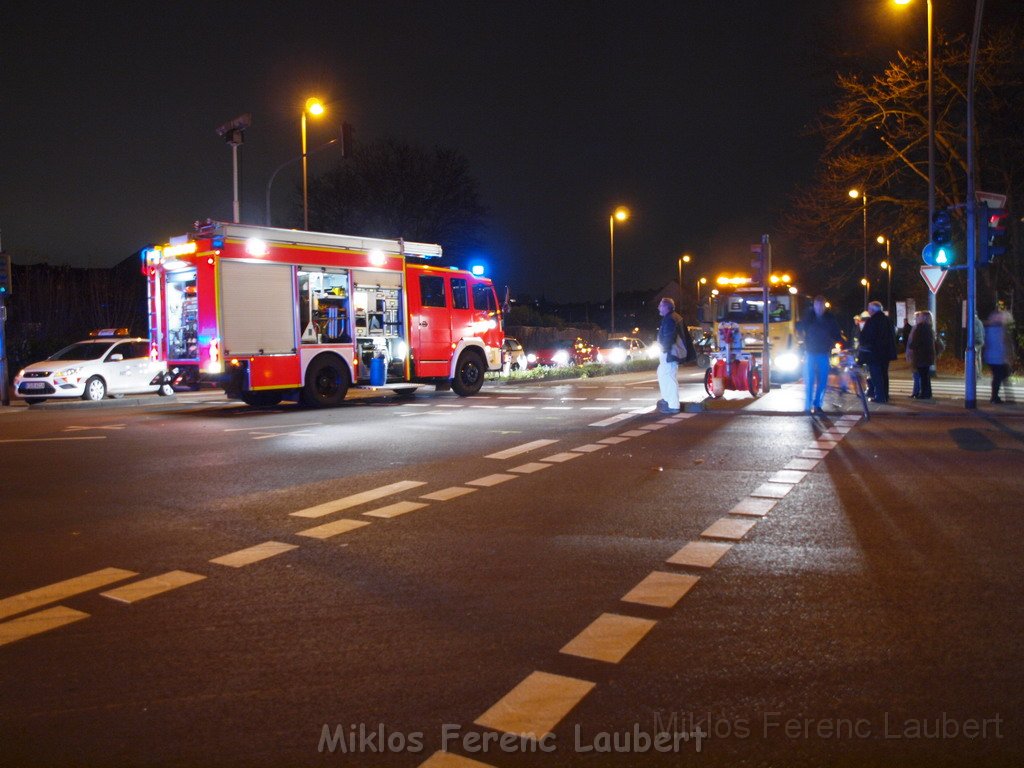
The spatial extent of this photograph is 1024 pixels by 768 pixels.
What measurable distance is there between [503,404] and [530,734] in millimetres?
15006

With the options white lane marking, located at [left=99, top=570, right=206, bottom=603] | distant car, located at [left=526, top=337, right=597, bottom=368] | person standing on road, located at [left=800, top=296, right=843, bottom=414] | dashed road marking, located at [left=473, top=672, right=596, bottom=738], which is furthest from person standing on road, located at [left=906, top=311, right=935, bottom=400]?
distant car, located at [left=526, top=337, right=597, bottom=368]

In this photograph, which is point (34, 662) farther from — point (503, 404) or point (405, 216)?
point (405, 216)

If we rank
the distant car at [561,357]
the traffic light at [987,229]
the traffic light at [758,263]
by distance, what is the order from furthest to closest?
1. the distant car at [561,357]
2. the traffic light at [758,263]
3. the traffic light at [987,229]

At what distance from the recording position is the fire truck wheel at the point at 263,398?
17.4 meters

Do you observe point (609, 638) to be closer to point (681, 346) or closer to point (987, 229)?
point (681, 346)

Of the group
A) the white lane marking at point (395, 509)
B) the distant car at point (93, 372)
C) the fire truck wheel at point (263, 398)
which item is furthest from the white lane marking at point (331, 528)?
the distant car at point (93, 372)

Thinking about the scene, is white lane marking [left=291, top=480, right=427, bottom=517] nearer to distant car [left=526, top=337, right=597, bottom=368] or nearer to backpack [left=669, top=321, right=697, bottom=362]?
backpack [left=669, top=321, right=697, bottom=362]

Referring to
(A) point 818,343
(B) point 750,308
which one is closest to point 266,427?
(A) point 818,343

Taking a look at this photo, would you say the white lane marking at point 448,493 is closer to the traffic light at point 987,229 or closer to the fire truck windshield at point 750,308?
the traffic light at point 987,229

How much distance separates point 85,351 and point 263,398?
7002 millimetres

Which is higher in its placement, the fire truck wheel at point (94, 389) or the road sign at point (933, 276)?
the road sign at point (933, 276)

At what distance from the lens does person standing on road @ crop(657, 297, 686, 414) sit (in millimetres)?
14883

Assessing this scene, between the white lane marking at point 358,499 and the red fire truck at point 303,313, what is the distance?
844 centimetres

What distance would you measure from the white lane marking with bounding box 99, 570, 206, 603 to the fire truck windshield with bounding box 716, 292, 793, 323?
21535 millimetres
